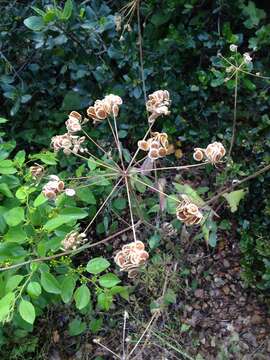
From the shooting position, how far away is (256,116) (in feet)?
7.59

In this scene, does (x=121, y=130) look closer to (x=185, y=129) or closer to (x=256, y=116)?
(x=185, y=129)

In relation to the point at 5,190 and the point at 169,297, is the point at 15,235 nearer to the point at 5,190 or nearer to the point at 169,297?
the point at 5,190

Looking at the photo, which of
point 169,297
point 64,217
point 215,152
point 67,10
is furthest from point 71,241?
point 67,10

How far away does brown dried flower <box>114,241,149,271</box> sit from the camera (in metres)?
1.34

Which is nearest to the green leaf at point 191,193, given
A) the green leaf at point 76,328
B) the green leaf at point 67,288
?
the green leaf at point 67,288

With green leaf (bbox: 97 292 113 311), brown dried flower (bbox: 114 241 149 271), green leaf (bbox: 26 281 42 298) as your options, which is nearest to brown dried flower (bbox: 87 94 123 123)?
brown dried flower (bbox: 114 241 149 271)

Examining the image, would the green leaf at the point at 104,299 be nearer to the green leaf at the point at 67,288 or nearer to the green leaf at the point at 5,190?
the green leaf at the point at 67,288

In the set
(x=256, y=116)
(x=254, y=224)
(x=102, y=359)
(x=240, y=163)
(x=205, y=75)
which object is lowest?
(x=102, y=359)

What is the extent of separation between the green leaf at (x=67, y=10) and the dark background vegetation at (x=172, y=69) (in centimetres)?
6

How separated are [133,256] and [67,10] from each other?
115 cm

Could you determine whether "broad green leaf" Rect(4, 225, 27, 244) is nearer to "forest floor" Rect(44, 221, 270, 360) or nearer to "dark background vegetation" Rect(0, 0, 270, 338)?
"forest floor" Rect(44, 221, 270, 360)

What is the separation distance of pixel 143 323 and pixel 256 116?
3.39 ft

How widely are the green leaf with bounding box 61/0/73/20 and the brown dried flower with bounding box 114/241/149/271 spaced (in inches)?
43.3

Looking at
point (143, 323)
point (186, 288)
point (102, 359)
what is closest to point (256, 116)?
point (186, 288)
